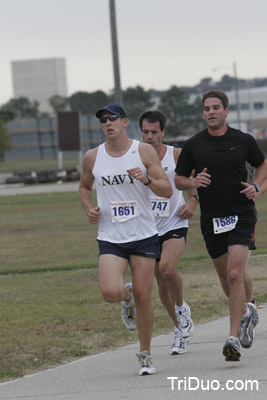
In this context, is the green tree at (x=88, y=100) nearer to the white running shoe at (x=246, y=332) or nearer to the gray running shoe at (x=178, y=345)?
the gray running shoe at (x=178, y=345)

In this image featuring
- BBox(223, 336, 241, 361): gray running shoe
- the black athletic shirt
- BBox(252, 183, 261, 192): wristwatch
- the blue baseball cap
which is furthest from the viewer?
BBox(252, 183, 261, 192): wristwatch

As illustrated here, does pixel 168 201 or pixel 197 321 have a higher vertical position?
pixel 168 201

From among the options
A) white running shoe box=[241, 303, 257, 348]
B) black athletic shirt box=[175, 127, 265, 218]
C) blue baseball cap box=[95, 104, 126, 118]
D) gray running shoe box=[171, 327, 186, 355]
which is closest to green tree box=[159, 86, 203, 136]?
gray running shoe box=[171, 327, 186, 355]

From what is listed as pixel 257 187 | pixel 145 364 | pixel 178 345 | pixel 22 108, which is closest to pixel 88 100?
pixel 22 108

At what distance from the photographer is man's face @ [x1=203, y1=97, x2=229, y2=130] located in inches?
292

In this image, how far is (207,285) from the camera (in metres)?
12.0

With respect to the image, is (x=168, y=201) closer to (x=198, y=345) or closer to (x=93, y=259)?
(x=198, y=345)

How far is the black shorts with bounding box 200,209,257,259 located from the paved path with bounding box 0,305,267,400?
2.90ft

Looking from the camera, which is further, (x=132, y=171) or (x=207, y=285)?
(x=207, y=285)

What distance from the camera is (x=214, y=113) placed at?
7.42 meters

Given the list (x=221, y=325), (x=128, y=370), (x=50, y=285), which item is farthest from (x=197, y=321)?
(x=50, y=285)

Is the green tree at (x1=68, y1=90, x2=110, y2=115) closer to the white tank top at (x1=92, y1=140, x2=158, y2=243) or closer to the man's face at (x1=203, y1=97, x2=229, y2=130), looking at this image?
the man's face at (x1=203, y1=97, x2=229, y2=130)

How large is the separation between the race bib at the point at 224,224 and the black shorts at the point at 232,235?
3 cm

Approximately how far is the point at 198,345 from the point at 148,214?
1570 mm
